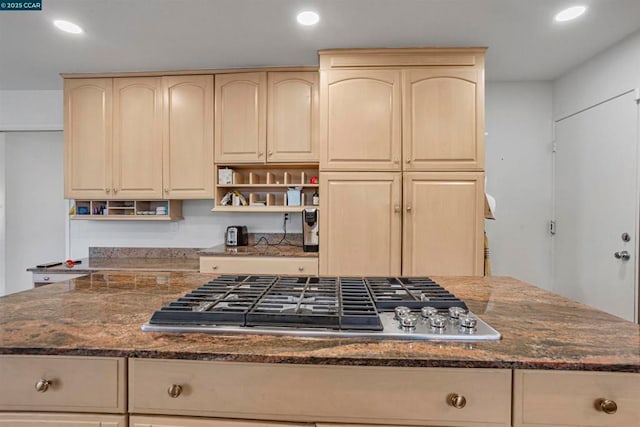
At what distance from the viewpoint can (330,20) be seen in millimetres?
2066

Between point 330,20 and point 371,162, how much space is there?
3.20 ft

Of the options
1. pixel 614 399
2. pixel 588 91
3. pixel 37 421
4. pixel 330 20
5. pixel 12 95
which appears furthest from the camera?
pixel 12 95

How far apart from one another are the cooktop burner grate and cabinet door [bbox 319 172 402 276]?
97cm

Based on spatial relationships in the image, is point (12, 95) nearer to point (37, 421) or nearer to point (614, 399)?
point (37, 421)

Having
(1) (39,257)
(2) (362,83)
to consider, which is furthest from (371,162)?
(1) (39,257)

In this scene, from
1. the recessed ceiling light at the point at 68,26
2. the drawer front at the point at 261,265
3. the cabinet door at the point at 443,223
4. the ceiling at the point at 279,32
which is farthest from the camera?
the drawer front at the point at 261,265

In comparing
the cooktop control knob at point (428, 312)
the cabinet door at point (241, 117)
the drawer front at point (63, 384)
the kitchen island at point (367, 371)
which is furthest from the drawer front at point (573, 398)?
the cabinet door at point (241, 117)

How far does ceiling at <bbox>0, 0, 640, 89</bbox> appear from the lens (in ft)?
6.34

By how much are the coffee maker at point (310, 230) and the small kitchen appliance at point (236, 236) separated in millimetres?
700

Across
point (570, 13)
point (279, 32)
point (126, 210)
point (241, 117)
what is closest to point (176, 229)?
point (126, 210)

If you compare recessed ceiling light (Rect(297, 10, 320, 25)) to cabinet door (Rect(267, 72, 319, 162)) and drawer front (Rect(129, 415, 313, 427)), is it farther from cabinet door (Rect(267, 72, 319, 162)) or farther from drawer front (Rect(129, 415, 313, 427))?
drawer front (Rect(129, 415, 313, 427))

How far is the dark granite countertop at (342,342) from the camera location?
0.76m

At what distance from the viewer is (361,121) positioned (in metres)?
2.43

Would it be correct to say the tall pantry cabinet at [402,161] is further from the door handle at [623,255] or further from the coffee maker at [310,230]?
the door handle at [623,255]
